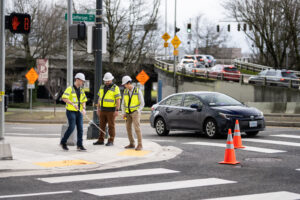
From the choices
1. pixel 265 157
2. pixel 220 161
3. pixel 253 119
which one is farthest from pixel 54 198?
pixel 253 119

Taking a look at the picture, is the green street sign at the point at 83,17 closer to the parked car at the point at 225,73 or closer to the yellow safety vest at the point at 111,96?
the yellow safety vest at the point at 111,96

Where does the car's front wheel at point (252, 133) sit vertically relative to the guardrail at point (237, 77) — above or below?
below

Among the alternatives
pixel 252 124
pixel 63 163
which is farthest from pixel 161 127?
pixel 63 163

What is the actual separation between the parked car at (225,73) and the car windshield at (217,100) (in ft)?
86.0

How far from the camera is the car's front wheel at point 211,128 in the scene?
51.6 feet

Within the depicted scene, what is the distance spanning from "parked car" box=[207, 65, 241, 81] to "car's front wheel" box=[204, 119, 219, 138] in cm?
2705

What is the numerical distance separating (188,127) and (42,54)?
127 ft

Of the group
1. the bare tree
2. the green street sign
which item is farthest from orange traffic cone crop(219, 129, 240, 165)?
the bare tree

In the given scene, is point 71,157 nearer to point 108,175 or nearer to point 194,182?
point 108,175

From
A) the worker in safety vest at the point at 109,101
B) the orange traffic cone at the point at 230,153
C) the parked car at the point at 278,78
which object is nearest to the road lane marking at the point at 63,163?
the worker in safety vest at the point at 109,101

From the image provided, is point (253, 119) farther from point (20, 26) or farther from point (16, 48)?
point (16, 48)

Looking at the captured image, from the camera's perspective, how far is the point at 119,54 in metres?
44.4

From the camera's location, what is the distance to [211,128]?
52.3ft

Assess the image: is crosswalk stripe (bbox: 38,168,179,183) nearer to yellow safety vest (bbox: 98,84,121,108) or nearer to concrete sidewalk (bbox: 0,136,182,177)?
concrete sidewalk (bbox: 0,136,182,177)
